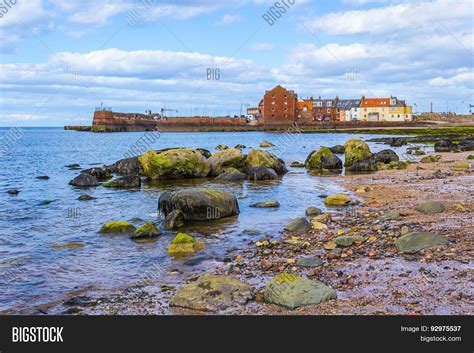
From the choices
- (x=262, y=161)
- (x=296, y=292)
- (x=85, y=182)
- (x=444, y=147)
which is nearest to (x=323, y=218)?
(x=296, y=292)

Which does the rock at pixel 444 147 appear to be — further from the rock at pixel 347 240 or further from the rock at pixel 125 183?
the rock at pixel 347 240

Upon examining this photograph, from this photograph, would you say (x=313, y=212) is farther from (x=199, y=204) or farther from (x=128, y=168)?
(x=128, y=168)

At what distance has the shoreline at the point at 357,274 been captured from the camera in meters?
8.02

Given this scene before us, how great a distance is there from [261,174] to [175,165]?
18.6 ft

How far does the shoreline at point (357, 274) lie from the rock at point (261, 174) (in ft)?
45.7

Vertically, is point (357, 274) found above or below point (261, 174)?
below

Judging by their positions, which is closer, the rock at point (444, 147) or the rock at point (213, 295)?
the rock at point (213, 295)

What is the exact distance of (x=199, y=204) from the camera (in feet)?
56.3

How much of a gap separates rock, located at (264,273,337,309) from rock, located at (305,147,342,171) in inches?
1085

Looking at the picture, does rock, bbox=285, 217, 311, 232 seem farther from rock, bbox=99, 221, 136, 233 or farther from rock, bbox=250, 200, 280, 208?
rock, bbox=99, 221, 136, 233

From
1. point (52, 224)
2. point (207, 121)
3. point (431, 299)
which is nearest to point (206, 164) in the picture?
point (52, 224)

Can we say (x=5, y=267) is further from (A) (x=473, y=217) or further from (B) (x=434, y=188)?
(B) (x=434, y=188)

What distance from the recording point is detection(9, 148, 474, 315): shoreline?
8.02 meters

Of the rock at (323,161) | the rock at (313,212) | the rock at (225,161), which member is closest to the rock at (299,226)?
the rock at (313,212)
